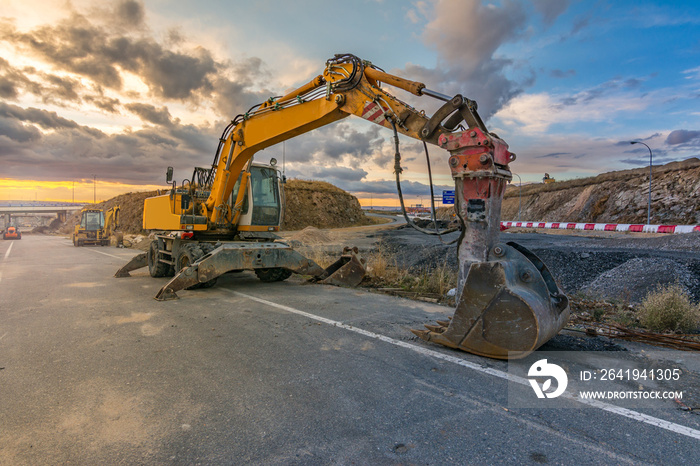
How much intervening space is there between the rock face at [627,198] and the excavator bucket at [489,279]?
35664mm

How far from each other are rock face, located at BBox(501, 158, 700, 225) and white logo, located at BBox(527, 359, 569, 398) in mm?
35853

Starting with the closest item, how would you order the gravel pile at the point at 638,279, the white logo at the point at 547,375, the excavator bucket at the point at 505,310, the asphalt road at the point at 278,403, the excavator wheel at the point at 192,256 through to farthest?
the asphalt road at the point at 278,403, the white logo at the point at 547,375, the excavator bucket at the point at 505,310, the gravel pile at the point at 638,279, the excavator wheel at the point at 192,256

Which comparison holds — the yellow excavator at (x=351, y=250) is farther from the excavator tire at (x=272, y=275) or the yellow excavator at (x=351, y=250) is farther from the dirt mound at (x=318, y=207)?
the dirt mound at (x=318, y=207)

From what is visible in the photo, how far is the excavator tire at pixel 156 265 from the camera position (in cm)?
1121

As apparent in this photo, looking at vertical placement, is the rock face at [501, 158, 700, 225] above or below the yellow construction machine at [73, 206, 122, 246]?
above

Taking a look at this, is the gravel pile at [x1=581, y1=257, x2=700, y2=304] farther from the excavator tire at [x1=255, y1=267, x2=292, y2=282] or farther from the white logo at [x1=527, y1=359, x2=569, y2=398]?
the excavator tire at [x1=255, y1=267, x2=292, y2=282]

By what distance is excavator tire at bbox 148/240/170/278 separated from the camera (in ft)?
36.8

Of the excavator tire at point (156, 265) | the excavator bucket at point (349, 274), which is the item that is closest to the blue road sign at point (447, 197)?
the excavator bucket at point (349, 274)

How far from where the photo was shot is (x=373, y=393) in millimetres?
3564

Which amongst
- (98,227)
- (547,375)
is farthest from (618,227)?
(98,227)

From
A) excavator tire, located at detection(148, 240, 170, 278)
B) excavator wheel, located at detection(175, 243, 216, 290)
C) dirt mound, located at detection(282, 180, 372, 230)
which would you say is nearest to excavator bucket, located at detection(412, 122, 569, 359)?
excavator wheel, located at detection(175, 243, 216, 290)

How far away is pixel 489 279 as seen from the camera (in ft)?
13.6

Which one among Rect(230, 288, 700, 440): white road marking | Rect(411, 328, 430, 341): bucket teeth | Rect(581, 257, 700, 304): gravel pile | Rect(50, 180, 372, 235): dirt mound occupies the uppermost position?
Rect(50, 180, 372, 235): dirt mound

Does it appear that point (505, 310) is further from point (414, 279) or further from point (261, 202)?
point (261, 202)
